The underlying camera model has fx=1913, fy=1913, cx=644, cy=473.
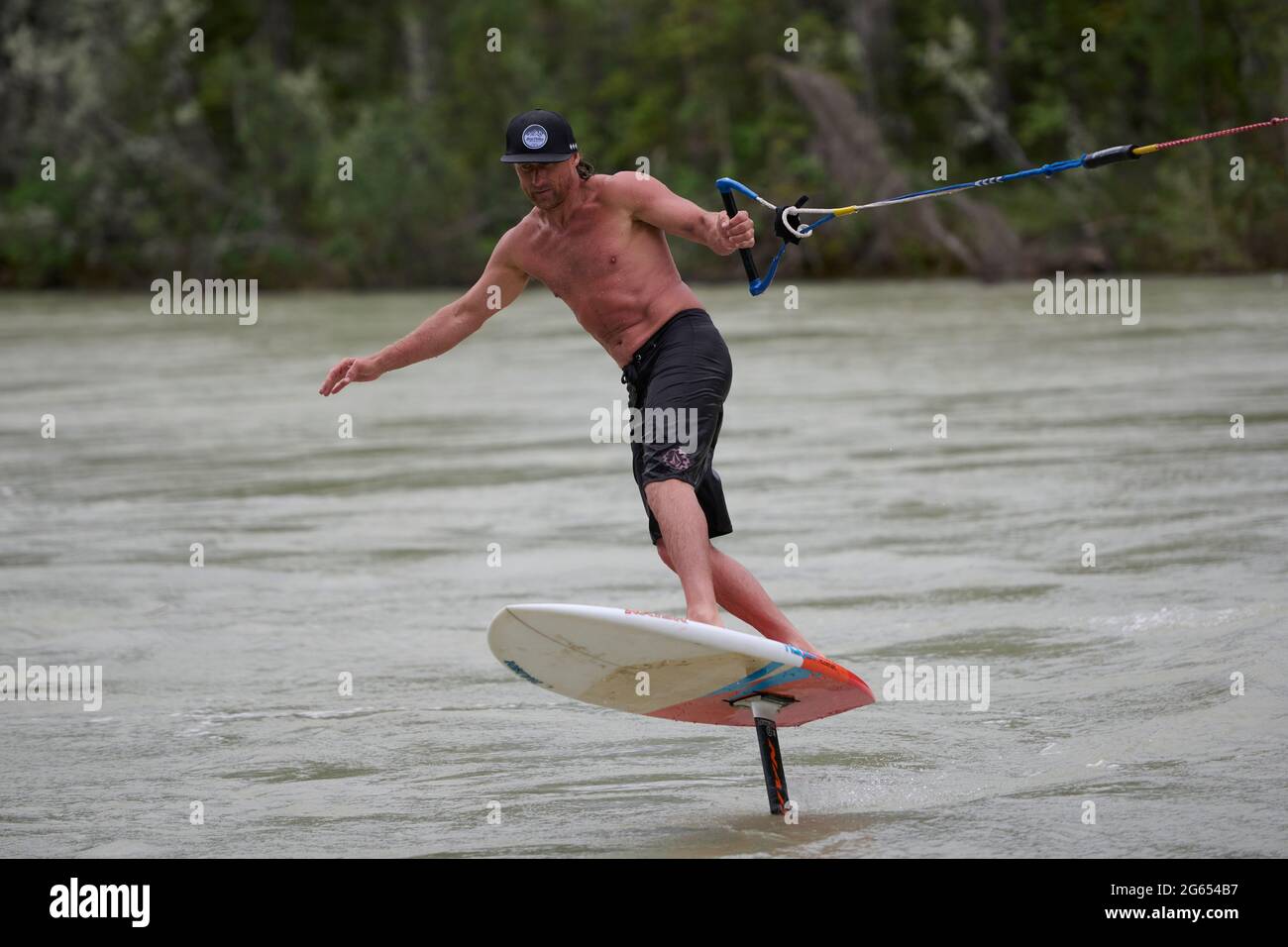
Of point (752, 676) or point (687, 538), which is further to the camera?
point (687, 538)

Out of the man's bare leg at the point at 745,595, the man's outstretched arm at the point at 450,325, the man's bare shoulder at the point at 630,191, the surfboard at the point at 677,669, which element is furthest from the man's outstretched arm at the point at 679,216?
the surfboard at the point at 677,669

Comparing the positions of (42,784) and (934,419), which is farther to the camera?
(934,419)

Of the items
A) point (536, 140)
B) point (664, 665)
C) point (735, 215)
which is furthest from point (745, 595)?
point (536, 140)

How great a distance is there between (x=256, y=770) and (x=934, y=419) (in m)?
9.60

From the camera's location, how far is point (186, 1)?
47500 mm

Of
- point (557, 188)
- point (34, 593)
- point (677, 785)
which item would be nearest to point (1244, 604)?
point (677, 785)

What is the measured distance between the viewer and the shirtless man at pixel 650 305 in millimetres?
5781

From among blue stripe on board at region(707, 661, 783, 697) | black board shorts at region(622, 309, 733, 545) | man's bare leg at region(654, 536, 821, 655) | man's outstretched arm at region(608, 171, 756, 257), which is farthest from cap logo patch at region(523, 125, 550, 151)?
blue stripe on board at region(707, 661, 783, 697)

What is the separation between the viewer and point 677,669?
552 centimetres

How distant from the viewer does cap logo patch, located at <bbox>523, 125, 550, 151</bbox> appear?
5758 millimetres

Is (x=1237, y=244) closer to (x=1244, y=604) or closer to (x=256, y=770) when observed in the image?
(x=1244, y=604)

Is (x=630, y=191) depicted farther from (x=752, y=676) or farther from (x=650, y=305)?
(x=752, y=676)

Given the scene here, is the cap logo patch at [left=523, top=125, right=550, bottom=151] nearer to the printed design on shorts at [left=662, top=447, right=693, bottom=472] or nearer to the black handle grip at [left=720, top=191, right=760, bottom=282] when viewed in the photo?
the black handle grip at [left=720, top=191, right=760, bottom=282]

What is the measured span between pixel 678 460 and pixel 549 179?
0.95m
